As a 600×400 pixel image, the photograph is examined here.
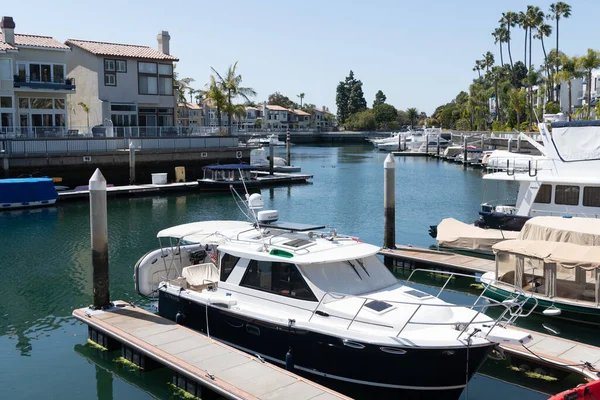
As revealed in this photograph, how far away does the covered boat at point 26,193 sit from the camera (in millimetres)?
39469

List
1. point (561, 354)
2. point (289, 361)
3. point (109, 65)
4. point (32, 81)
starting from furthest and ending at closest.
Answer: point (109, 65)
point (32, 81)
point (561, 354)
point (289, 361)

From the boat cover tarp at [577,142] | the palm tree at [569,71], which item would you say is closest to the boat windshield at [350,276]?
the boat cover tarp at [577,142]

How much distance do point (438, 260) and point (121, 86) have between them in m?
41.8

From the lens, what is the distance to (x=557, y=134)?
26.0 meters

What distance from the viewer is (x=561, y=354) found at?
13.5m

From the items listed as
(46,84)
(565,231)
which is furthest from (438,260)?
(46,84)

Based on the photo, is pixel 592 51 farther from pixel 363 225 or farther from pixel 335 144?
pixel 335 144

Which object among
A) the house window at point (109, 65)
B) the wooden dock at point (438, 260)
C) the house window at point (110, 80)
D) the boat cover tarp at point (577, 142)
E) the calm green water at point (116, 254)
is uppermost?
the house window at point (109, 65)

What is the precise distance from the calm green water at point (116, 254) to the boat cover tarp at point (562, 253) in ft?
6.37

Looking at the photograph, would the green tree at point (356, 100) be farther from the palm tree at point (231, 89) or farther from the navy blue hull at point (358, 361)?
the navy blue hull at point (358, 361)

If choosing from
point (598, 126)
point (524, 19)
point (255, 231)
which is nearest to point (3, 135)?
point (255, 231)

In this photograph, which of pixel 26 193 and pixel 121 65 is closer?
pixel 26 193

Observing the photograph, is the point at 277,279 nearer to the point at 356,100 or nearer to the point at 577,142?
the point at 577,142

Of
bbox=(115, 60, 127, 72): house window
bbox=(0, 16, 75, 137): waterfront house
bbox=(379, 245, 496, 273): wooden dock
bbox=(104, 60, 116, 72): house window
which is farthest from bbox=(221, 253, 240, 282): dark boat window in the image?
bbox=(115, 60, 127, 72): house window
